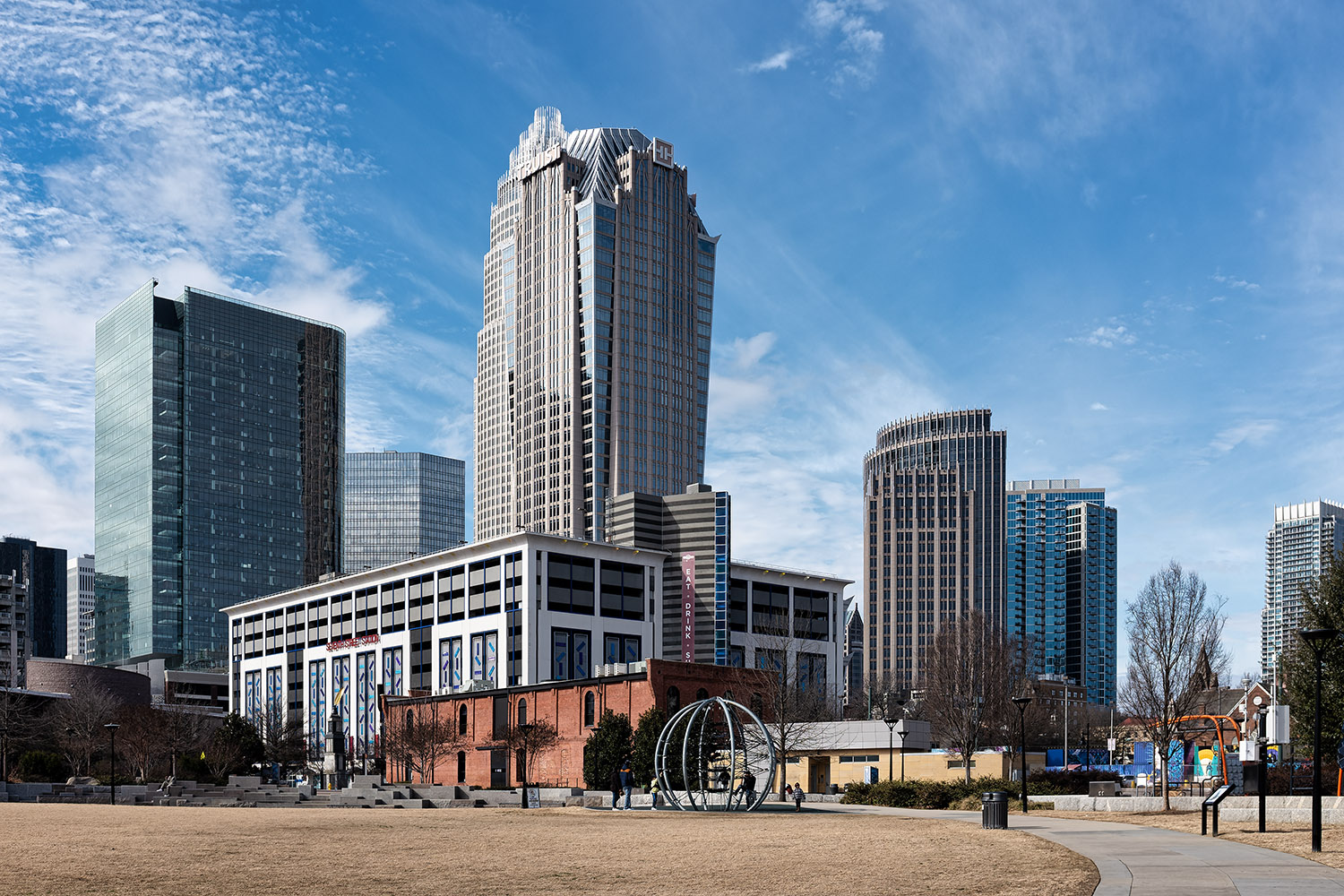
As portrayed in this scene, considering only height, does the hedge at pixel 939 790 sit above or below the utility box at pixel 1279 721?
below

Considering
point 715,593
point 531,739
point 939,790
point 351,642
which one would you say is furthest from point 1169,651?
point 351,642

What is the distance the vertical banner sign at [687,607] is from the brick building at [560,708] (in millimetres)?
35046

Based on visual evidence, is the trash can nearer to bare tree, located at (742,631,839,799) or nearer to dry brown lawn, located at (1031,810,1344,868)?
dry brown lawn, located at (1031,810,1344,868)

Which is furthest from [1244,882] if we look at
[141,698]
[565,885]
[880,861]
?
[141,698]

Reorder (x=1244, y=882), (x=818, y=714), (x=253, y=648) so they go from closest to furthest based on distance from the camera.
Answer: (x=1244, y=882), (x=818, y=714), (x=253, y=648)

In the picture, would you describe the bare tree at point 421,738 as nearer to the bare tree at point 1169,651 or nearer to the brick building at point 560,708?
the brick building at point 560,708

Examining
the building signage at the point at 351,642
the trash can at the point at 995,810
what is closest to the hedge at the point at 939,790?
the trash can at the point at 995,810

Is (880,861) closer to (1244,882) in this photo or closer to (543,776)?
(1244,882)

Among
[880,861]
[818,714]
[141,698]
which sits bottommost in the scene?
[141,698]

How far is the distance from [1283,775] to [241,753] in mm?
90709

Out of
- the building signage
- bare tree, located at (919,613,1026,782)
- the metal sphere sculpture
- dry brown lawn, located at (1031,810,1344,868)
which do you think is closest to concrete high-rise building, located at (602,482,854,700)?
bare tree, located at (919,613,1026,782)

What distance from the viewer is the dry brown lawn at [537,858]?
22359 mm

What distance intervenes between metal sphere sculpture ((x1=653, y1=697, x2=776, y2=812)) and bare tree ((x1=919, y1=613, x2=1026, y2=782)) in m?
25.5

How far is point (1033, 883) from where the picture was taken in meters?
22.0
